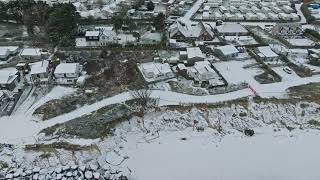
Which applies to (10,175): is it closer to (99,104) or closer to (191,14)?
(99,104)

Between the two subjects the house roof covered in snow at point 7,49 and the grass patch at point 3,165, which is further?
the house roof covered in snow at point 7,49

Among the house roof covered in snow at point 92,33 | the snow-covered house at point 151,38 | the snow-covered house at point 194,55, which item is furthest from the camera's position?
the snow-covered house at point 151,38

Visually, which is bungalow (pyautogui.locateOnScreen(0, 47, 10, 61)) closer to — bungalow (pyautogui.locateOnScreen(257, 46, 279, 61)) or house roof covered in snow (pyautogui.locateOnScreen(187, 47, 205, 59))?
house roof covered in snow (pyautogui.locateOnScreen(187, 47, 205, 59))

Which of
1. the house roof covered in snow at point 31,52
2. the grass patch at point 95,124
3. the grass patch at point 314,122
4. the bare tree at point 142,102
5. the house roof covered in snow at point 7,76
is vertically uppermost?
the house roof covered in snow at point 31,52

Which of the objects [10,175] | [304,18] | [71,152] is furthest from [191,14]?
[10,175]

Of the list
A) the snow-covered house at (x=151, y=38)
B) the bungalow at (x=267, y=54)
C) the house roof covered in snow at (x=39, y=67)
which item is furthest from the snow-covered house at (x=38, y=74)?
the bungalow at (x=267, y=54)

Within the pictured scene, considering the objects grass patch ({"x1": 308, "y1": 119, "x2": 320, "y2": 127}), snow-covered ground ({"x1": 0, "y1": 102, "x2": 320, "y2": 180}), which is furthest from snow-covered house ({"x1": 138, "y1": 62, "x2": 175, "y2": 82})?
grass patch ({"x1": 308, "y1": 119, "x2": 320, "y2": 127})

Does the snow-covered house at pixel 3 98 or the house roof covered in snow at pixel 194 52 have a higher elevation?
the house roof covered in snow at pixel 194 52

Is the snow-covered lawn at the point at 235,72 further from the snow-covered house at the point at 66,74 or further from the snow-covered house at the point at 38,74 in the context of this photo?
the snow-covered house at the point at 38,74
